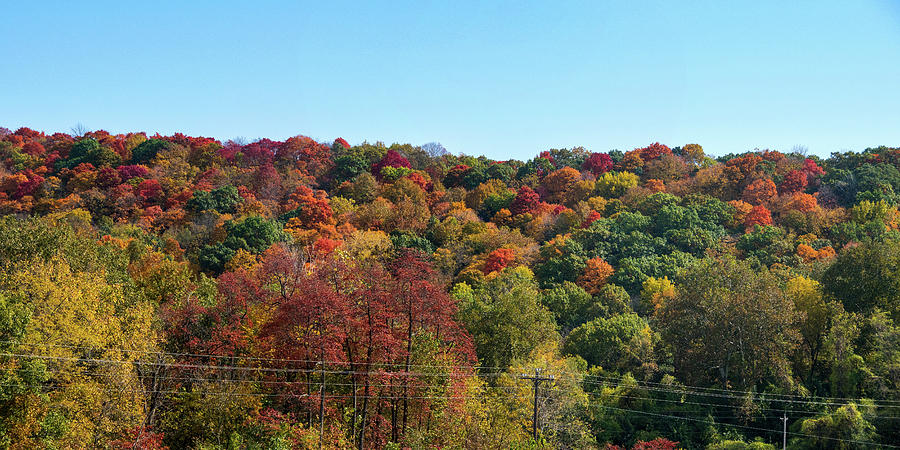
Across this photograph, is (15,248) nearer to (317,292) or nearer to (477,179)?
(317,292)

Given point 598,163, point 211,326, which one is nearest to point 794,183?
point 598,163

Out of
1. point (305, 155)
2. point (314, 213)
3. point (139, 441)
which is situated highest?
point (305, 155)

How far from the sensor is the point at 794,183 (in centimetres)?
6925

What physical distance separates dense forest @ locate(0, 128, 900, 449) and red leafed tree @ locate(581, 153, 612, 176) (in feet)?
69.1

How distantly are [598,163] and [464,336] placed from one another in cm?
5804

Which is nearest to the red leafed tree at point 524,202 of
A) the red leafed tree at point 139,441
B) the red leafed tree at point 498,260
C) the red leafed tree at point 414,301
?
the red leafed tree at point 498,260

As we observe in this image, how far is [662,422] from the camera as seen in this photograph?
3481 centimetres

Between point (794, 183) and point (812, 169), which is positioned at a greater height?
point (812, 169)

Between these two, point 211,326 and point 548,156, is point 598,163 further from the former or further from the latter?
point 211,326

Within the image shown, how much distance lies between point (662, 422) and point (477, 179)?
165ft

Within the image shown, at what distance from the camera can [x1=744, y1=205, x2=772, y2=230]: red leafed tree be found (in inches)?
2457

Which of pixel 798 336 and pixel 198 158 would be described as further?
pixel 198 158

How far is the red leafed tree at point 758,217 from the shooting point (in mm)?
62406

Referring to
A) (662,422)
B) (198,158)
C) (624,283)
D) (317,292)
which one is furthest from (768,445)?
(198,158)
